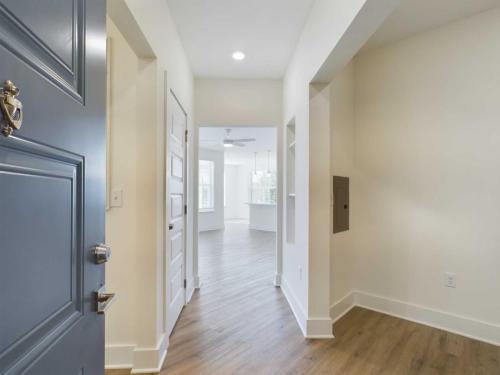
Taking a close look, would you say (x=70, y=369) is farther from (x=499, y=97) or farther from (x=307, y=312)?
(x=499, y=97)

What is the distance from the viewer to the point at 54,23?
62cm

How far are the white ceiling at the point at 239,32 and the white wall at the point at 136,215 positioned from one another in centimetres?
49

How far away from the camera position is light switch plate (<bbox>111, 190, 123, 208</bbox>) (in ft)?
6.18

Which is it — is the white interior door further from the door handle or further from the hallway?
the door handle

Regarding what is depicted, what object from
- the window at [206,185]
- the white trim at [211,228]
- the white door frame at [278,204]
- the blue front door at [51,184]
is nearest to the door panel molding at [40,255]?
the blue front door at [51,184]

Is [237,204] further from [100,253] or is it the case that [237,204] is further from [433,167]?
[100,253]

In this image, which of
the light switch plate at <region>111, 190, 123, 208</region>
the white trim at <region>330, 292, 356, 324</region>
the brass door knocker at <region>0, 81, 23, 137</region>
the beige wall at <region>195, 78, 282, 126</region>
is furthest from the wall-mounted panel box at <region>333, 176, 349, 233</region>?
the brass door knocker at <region>0, 81, 23, 137</region>

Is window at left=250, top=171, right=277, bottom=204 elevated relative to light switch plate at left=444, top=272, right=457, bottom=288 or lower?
elevated

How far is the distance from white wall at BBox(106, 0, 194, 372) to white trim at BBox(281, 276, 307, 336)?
1168 millimetres

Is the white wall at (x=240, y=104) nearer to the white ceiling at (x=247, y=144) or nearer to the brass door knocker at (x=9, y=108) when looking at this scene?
the white ceiling at (x=247, y=144)

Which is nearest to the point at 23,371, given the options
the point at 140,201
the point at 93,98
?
the point at 93,98

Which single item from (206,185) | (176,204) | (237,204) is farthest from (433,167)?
(237,204)

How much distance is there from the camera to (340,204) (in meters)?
2.68

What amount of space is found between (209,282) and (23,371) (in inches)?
129
